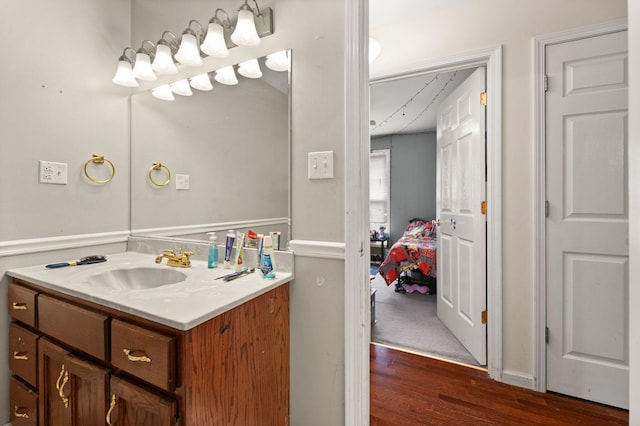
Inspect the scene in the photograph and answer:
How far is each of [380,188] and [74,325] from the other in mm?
5641

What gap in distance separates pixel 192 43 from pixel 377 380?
2.24 meters

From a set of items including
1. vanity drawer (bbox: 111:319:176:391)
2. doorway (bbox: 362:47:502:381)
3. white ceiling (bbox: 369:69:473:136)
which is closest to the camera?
vanity drawer (bbox: 111:319:176:391)

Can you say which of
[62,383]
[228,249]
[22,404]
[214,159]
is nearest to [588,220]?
[228,249]

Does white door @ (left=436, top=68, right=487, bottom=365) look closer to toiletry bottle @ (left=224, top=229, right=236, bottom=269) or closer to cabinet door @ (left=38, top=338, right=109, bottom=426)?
toiletry bottle @ (left=224, top=229, right=236, bottom=269)

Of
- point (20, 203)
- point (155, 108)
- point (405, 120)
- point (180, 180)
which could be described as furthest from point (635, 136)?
point (405, 120)

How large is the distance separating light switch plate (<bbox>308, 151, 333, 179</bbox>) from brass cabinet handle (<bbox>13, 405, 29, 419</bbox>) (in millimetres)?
1641

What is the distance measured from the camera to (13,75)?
134 cm

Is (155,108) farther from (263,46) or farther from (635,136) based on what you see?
(635,136)

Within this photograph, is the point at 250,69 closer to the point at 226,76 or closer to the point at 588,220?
the point at 226,76

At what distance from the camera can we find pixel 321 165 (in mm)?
1201

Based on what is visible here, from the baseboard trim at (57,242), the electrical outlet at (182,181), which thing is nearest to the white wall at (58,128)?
the baseboard trim at (57,242)

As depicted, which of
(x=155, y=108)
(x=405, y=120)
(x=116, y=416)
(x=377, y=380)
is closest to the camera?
(x=116, y=416)

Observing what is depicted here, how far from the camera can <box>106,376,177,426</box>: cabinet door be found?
80 centimetres

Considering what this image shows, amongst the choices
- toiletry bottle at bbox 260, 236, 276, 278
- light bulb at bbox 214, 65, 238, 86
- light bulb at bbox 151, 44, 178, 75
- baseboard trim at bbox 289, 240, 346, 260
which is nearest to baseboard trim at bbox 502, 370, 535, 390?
baseboard trim at bbox 289, 240, 346, 260
